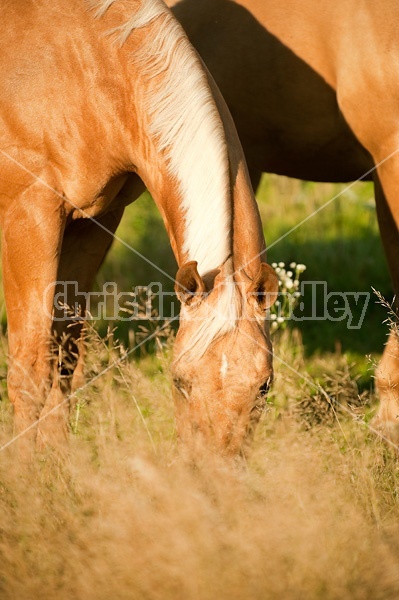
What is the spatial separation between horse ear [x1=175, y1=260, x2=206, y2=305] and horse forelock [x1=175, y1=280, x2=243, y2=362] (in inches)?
1.9

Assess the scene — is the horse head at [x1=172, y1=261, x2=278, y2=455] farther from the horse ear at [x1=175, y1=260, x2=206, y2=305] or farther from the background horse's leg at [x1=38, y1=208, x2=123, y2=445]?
the background horse's leg at [x1=38, y1=208, x2=123, y2=445]

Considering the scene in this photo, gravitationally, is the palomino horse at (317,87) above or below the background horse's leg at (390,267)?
above

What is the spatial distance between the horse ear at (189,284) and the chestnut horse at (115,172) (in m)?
0.01

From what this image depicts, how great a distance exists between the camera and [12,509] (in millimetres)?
3293

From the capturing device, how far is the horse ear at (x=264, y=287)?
3.33 m

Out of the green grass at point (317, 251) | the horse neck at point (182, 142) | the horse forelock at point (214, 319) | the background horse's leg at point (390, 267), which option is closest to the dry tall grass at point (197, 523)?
the horse forelock at point (214, 319)

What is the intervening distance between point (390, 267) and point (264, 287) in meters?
1.88

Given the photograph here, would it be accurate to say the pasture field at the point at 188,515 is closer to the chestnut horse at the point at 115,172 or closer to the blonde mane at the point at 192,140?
the chestnut horse at the point at 115,172

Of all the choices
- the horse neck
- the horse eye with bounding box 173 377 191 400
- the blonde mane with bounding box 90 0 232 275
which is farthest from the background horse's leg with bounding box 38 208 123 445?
the horse eye with bounding box 173 377 191 400

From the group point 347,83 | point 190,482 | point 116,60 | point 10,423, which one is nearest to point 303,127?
point 347,83

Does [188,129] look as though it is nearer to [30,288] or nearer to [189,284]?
[189,284]

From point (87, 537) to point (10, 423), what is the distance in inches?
49.3

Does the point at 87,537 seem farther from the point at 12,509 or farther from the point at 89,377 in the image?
the point at 89,377

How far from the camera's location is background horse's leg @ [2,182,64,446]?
4.09 meters
